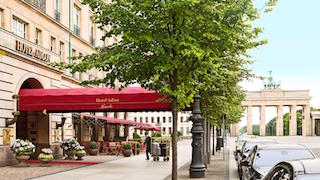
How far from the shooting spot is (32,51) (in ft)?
86.7

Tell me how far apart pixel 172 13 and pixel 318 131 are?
133 metres

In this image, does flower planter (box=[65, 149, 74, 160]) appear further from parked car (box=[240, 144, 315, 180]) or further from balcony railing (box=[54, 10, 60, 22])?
parked car (box=[240, 144, 315, 180])

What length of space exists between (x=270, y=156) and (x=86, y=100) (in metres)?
14.5

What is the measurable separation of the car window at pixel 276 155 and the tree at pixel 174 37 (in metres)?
2.23

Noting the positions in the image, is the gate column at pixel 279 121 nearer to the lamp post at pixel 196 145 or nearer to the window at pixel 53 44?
the window at pixel 53 44

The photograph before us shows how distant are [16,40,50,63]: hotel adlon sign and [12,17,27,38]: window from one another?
1627mm

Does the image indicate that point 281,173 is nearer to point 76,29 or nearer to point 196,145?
point 196,145

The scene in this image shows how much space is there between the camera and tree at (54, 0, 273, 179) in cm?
1155

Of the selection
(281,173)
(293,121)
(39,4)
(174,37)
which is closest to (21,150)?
(39,4)

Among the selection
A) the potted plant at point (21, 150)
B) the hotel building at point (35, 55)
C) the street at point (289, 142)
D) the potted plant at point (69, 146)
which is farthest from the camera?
the potted plant at point (69, 146)

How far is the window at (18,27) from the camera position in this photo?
27.0 m

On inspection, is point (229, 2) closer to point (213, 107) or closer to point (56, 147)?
point (213, 107)

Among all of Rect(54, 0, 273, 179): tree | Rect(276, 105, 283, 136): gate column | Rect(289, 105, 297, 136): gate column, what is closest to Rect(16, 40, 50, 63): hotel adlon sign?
Rect(54, 0, 273, 179): tree

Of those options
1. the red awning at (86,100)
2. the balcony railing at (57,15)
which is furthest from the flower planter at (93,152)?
the balcony railing at (57,15)
